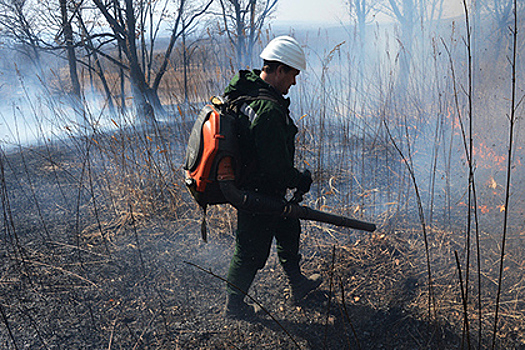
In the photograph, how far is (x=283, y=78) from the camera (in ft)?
6.04

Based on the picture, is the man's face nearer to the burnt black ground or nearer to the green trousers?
the green trousers

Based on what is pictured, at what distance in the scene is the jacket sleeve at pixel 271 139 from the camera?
167cm

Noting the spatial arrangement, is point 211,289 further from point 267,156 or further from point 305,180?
point 267,156

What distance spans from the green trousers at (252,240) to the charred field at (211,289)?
270 mm

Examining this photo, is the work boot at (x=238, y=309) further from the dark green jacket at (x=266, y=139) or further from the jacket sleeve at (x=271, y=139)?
the jacket sleeve at (x=271, y=139)

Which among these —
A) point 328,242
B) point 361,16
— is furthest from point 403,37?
point 328,242

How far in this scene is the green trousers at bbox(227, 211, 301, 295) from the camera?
1950 millimetres

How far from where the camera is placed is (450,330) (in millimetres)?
1880

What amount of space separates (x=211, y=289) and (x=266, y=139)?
128cm

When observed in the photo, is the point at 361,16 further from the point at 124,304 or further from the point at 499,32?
the point at 124,304

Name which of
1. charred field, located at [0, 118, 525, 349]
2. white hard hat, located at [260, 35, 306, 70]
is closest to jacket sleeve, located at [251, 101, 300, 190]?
white hard hat, located at [260, 35, 306, 70]

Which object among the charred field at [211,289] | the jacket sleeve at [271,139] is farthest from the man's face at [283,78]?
the charred field at [211,289]

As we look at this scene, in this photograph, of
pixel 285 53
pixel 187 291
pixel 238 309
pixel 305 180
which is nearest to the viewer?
pixel 285 53

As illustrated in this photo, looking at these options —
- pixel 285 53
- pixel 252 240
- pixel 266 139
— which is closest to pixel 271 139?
pixel 266 139
